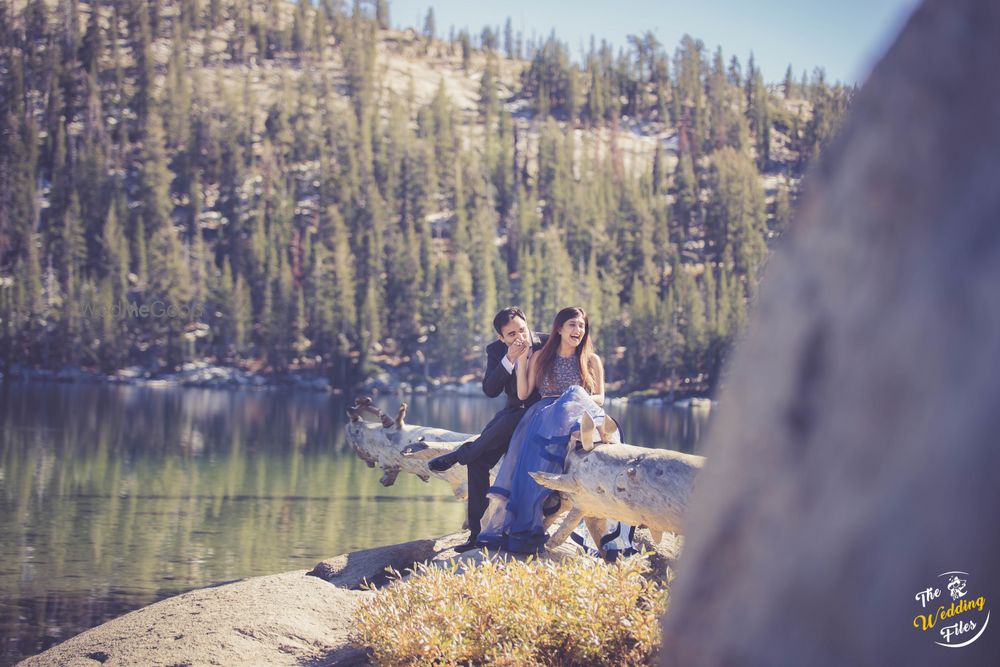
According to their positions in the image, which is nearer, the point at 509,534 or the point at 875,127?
the point at 875,127

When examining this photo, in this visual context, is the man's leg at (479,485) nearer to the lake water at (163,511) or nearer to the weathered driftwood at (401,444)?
the weathered driftwood at (401,444)

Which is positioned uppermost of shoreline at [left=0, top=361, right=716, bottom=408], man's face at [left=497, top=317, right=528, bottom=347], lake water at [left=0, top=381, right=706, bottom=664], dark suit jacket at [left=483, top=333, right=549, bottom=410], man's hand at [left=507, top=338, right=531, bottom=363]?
man's face at [left=497, top=317, right=528, bottom=347]

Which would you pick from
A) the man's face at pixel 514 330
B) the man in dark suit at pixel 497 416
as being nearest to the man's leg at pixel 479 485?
the man in dark suit at pixel 497 416

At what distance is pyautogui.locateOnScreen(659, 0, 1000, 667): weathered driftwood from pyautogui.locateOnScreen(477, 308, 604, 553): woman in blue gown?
569 cm

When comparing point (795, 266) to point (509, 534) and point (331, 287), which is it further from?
point (331, 287)

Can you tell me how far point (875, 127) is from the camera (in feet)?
4.81

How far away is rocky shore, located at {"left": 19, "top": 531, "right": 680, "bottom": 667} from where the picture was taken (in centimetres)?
635

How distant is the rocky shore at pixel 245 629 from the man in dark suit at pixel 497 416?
1.78 feet

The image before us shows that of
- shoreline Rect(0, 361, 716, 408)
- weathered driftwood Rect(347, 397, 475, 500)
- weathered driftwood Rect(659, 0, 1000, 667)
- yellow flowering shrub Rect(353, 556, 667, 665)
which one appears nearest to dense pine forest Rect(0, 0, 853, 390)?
shoreline Rect(0, 361, 716, 408)

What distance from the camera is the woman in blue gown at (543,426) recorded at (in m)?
7.43

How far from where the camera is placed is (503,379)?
8.38m

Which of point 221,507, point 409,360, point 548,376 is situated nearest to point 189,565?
point 221,507

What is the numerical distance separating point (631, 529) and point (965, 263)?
6.88 m

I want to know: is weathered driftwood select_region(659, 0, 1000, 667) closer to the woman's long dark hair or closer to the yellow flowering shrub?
the yellow flowering shrub
